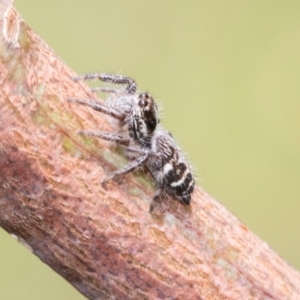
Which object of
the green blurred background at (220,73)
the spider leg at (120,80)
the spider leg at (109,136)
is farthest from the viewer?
the green blurred background at (220,73)

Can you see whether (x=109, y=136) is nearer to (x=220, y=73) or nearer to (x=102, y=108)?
(x=102, y=108)

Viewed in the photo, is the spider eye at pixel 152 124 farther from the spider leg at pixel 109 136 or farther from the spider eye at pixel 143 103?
the spider leg at pixel 109 136

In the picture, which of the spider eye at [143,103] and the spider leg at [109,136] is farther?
the spider eye at [143,103]

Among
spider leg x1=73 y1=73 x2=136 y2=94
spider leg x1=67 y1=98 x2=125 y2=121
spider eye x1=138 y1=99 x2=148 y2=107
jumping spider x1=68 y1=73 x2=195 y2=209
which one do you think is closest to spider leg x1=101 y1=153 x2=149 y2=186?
jumping spider x1=68 y1=73 x2=195 y2=209

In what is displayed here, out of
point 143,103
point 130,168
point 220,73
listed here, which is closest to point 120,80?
point 143,103

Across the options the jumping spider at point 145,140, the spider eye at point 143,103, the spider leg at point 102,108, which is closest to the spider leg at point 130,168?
the jumping spider at point 145,140

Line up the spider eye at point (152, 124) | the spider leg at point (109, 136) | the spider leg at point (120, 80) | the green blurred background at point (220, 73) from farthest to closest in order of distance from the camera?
1. the green blurred background at point (220, 73)
2. the spider leg at point (120, 80)
3. the spider eye at point (152, 124)
4. the spider leg at point (109, 136)

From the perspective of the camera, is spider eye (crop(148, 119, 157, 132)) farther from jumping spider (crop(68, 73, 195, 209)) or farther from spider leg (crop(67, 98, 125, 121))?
spider leg (crop(67, 98, 125, 121))
